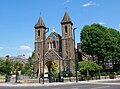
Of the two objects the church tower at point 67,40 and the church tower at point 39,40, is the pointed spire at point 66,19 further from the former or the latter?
the church tower at point 39,40

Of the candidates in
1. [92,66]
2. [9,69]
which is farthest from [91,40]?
[9,69]

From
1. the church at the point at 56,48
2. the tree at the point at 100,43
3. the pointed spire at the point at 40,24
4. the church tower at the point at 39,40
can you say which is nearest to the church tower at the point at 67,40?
the church at the point at 56,48

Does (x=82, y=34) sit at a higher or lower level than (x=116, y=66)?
higher

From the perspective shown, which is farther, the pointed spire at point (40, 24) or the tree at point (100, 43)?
the pointed spire at point (40, 24)

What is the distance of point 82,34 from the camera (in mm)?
62750

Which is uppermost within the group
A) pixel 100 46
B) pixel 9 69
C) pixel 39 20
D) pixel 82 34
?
pixel 39 20

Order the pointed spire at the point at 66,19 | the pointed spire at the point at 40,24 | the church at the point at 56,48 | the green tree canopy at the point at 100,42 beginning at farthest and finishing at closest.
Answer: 1. the pointed spire at the point at 40,24
2. the pointed spire at the point at 66,19
3. the church at the point at 56,48
4. the green tree canopy at the point at 100,42

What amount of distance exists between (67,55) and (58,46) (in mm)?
5541

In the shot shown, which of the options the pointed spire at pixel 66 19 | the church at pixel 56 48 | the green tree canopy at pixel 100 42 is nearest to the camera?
the green tree canopy at pixel 100 42

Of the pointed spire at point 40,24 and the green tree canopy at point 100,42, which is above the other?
the pointed spire at point 40,24

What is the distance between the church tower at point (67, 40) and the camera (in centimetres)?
6575

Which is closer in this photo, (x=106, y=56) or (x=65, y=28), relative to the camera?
(x=106, y=56)

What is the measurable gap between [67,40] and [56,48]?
16.9 feet

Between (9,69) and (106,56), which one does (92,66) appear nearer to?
(106,56)
